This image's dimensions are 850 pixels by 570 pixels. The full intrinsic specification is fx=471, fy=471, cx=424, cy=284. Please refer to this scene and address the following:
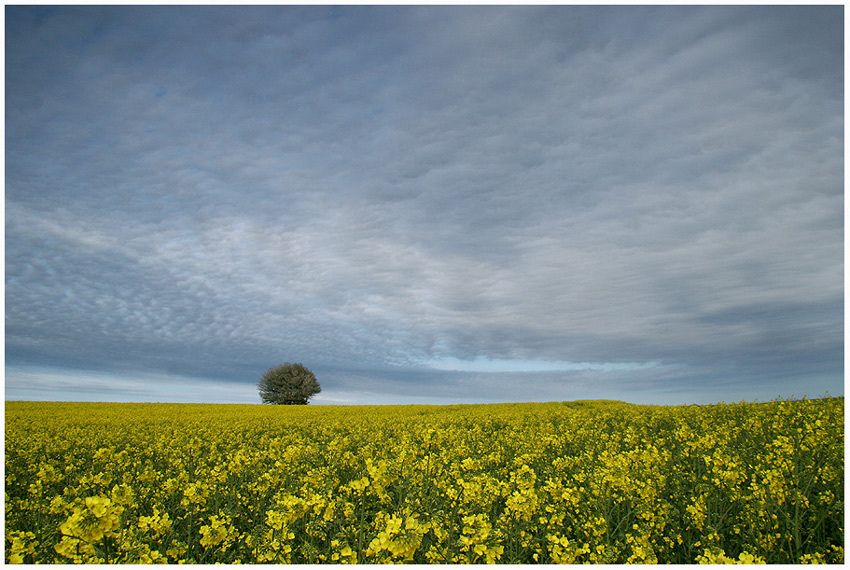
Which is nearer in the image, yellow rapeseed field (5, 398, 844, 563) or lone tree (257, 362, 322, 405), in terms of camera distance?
yellow rapeseed field (5, 398, 844, 563)

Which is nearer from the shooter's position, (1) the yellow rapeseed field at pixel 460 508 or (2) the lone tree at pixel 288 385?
(1) the yellow rapeseed field at pixel 460 508

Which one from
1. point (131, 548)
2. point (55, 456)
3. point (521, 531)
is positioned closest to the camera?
point (131, 548)

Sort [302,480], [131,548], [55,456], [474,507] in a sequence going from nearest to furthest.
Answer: [131,548] < [474,507] < [302,480] < [55,456]

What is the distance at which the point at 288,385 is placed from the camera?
65.3 meters

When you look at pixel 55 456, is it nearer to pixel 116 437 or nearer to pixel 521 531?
pixel 116 437

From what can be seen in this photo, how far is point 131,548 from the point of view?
13.4 ft

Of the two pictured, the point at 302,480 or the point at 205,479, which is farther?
the point at 205,479

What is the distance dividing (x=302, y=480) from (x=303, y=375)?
6194 centimetres

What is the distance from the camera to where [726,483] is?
6520 mm

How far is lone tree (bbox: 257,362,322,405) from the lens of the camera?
6500 cm

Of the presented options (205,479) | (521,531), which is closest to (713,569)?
(521,531)

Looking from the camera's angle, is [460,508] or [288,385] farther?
[288,385]

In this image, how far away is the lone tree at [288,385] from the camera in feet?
213

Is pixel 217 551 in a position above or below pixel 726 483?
below
